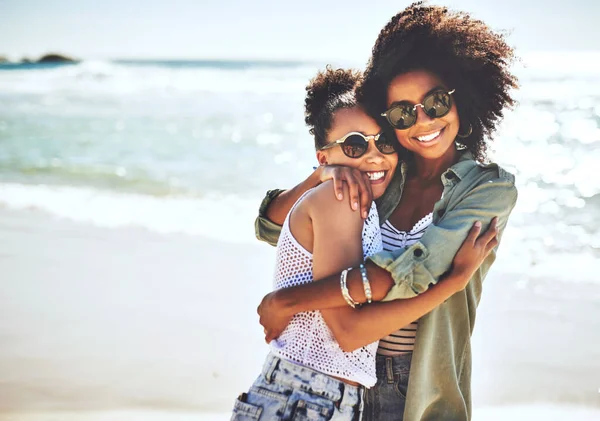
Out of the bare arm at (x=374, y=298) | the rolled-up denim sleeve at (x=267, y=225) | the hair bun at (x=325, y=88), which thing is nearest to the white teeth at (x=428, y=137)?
the hair bun at (x=325, y=88)

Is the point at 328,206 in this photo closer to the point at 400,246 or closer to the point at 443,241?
the point at 443,241

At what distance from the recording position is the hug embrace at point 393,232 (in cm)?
247

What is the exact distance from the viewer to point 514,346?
582cm

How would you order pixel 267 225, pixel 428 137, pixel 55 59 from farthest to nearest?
pixel 55 59 < pixel 267 225 < pixel 428 137

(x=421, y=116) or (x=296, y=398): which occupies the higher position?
(x=421, y=116)

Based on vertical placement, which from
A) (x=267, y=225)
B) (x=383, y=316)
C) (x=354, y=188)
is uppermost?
(x=267, y=225)

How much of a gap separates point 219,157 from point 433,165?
11191 mm

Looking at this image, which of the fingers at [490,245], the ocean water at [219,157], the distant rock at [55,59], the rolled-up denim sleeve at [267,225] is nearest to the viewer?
the fingers at [490,245]

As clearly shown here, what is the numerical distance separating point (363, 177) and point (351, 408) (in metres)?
0.76

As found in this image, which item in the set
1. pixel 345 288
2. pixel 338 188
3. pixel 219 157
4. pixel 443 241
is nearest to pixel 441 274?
pixel 443 241

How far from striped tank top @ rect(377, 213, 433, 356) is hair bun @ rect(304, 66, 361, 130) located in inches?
19.4

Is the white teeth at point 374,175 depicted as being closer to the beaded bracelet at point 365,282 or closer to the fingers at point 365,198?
the fingers at point 365,198

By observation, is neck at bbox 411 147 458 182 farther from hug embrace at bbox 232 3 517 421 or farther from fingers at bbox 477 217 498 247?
fingers at bbox 477 217 498 247

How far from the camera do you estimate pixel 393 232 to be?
2949mm
